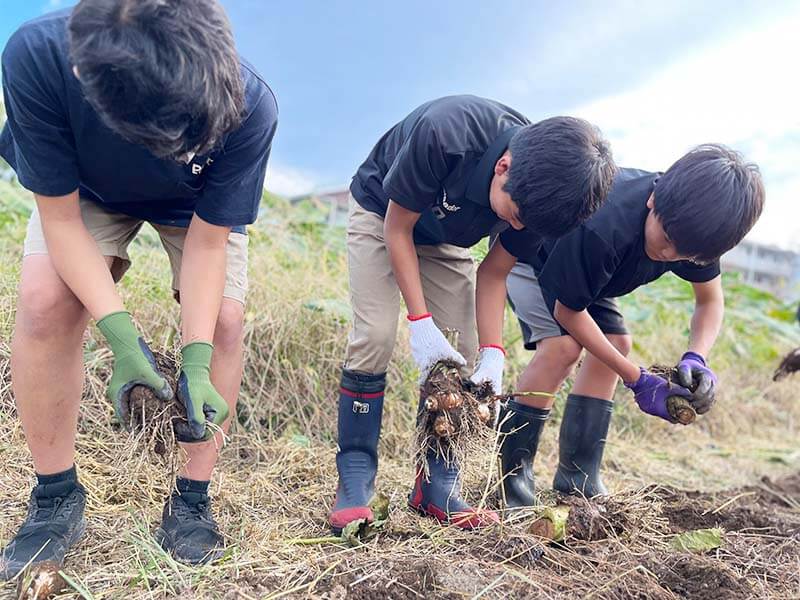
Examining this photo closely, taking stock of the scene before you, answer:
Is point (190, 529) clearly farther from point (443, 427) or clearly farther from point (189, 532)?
point (443, 427)

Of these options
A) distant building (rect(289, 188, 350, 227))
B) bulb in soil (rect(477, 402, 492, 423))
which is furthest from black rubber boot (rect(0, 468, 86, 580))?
distant building (rect(289, 188, 350, 227))

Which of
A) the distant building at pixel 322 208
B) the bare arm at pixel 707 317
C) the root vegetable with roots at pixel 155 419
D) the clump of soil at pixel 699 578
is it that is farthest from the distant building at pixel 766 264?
the root vegetable with roots at pixel 155 419

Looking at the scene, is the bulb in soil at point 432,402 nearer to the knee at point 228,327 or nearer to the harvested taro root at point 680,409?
the knee at point 228,327

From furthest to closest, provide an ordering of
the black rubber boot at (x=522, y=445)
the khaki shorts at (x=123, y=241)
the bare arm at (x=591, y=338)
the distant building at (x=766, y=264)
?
the distant building at (x=766, y=264)
the black rubber boot at (x=522, y=445)
the bare arm at (x=591, y=338)
the khaki shorts at (x=123, y=241)

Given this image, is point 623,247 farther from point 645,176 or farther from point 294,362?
point 294,362

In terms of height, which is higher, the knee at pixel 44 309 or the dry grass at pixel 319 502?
the knee at pixel 44 309

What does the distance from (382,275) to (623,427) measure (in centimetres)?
260

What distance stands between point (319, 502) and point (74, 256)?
123cm

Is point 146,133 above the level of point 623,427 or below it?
above

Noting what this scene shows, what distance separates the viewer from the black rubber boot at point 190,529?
178cm

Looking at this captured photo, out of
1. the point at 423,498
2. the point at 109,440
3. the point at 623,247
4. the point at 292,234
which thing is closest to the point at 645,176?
the point at 623,247

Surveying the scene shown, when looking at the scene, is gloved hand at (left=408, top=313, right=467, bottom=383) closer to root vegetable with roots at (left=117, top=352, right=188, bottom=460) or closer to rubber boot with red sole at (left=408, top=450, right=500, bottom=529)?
rubber boot with red sole at (left=408, top=450, right=500, bottom=529)

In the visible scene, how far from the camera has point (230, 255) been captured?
1974mm

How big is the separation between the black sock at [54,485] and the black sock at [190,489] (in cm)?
27
